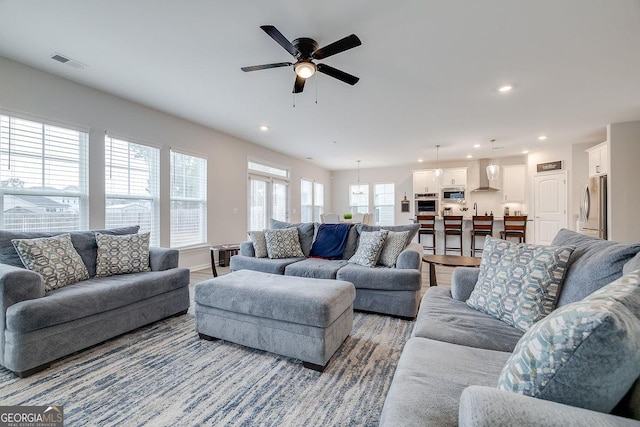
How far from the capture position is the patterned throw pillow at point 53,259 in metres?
2.16

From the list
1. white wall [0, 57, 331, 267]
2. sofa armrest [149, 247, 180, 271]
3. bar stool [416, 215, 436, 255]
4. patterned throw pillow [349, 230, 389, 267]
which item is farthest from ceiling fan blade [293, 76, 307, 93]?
bar stool [416, 215, 436, 255]

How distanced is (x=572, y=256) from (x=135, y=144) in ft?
16.1

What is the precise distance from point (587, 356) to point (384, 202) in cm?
855

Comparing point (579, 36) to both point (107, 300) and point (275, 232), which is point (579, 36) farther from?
point (107, 300)

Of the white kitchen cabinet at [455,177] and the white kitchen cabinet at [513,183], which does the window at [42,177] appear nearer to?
the white kitchen cabinet at [455,177]

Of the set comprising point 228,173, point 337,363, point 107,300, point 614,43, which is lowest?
point 337,363

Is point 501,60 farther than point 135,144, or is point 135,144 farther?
point 135,144

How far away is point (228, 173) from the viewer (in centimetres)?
549

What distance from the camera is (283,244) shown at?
12.1ft

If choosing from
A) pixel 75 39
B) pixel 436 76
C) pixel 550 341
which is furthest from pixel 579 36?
pixel 75 39

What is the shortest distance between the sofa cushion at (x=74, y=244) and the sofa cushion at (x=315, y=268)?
75.1 inches

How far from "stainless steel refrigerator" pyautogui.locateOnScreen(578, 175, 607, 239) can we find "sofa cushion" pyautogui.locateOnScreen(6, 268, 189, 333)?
6.59m

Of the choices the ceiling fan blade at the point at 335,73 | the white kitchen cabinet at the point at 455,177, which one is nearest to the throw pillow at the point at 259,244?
the ceiling fan blade at the point at 335,73

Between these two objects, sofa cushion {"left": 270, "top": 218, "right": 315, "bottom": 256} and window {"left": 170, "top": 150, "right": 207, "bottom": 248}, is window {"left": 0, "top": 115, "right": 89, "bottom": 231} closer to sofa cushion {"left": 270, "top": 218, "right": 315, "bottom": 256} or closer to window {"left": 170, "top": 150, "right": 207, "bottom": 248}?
window {"left": 170, "top": 150, "right": 207, "bottom": 248}
